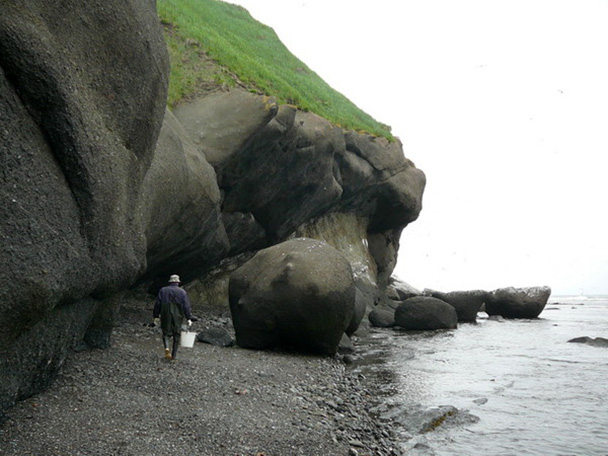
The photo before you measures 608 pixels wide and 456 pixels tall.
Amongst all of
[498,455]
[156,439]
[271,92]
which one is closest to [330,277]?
[498,455]

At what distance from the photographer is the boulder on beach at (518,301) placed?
1721 inches

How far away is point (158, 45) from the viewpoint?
35.3 ft

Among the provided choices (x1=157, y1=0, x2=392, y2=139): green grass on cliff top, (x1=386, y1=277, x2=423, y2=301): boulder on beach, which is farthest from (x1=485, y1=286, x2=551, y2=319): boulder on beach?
(x1=157, y1=0, x2=392, y2=139): green grass on cliff top

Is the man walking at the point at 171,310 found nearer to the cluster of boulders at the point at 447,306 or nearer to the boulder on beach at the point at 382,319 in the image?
the cluster of boulders at the point at 447,306

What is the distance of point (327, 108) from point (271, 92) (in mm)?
10435

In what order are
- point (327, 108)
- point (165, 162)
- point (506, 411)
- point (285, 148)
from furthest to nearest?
point (327, 108) → point (285, 148) → point (165, 162) → point (506, 411)

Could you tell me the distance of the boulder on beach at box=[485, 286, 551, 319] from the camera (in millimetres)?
43719

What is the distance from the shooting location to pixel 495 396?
47.1ft

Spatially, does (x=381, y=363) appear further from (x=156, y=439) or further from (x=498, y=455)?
(x=156, y=439)

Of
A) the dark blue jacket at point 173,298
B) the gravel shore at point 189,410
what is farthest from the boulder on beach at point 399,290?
the dark blue jacket at point 173,298

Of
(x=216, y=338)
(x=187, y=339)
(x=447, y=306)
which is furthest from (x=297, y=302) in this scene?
(x=447, y=306)

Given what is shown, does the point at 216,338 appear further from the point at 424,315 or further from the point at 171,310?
the point at 424,315

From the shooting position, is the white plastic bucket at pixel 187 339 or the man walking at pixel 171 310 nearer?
A: the man walking at pixel 171 310

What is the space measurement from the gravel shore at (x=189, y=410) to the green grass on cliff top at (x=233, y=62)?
16.3m
